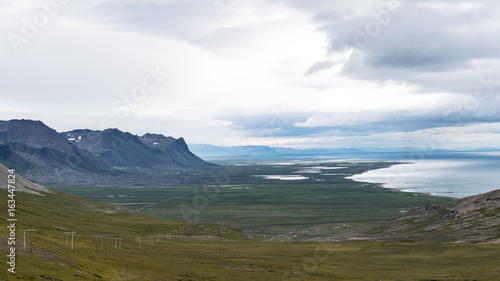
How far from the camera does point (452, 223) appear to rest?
165 metres

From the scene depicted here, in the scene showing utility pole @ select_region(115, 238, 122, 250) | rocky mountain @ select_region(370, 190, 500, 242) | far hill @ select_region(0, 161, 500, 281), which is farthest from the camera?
rocky mountain @ select_region(370, 190, 500, 242)

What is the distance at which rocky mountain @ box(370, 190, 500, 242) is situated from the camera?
14338 centimetres

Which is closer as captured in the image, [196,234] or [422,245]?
[422,245]

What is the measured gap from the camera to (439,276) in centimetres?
8856

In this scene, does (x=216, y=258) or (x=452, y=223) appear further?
(x=452, y=223)

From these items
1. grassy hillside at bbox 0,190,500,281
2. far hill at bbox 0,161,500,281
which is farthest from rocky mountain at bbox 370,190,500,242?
grassy hillside at bbox 0,190,500,281

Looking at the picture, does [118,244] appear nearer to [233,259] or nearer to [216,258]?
[216,258]

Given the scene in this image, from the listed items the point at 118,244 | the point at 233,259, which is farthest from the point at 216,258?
the point at 118,244

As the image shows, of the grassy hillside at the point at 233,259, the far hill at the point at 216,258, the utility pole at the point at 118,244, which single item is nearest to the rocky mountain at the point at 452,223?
the far hill at the point at 216,258

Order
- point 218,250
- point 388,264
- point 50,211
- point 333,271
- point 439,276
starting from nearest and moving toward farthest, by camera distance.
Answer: point 439,276 → point 333,271 → point 388,264 → point 218,250 → point 50,211

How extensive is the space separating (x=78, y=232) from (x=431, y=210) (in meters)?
133

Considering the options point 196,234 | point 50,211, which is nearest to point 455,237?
point 196,234

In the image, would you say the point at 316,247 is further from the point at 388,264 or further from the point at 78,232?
the point at 78,232

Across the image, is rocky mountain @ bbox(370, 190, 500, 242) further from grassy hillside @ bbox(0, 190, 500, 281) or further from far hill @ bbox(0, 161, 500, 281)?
grassy hillside @ bbox(0, 190, 500, 281)
